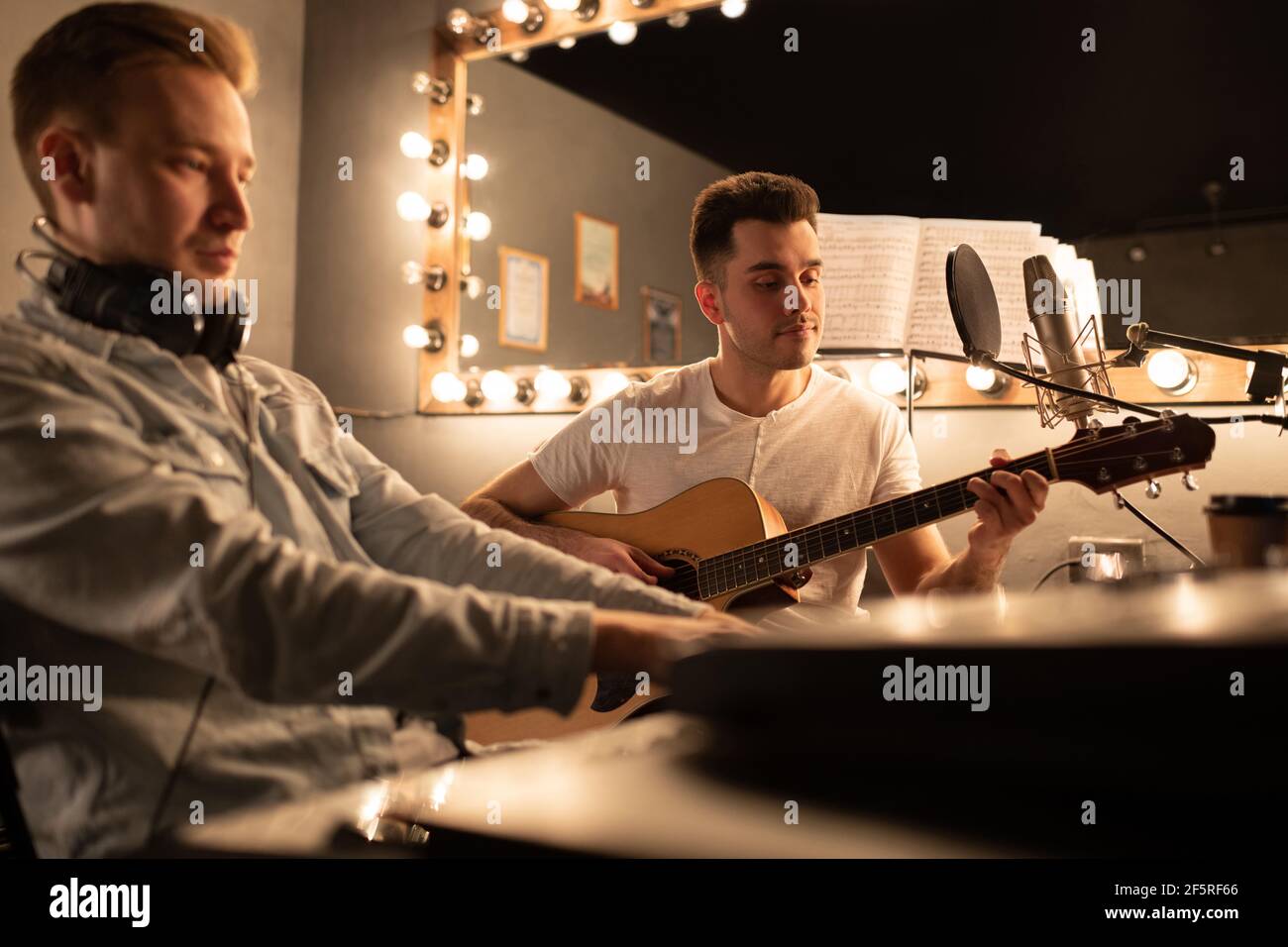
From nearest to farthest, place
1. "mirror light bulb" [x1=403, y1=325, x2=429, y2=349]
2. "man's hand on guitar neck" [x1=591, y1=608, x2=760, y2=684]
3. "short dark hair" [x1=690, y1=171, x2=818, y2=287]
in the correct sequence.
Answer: "man's hand on guitar neck" [x1=591, y1=608, x2=760, y2=684], "short dark hair" [x1=690, y1=171, x2=818, y2=287], "mirror light bulb" [x1=403, y1=325, x2=429, y2=349]

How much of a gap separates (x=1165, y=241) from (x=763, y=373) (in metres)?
0.82

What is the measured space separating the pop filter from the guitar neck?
20 cm

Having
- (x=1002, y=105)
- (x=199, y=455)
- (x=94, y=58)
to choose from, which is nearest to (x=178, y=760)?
(x=199, y=455)

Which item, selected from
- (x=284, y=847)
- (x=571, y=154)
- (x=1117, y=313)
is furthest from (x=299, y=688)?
(x=571, y=154)

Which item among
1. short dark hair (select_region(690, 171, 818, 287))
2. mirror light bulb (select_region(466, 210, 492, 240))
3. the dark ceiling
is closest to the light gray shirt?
short dark hair (select_region(690, 171, 818, 287))

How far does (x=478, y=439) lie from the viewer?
2.75m

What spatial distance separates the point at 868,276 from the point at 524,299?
3.72ft

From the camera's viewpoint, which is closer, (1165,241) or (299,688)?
(299,688)

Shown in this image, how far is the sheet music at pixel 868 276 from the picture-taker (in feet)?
6.28

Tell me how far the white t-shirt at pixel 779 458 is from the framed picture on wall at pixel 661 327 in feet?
1.51

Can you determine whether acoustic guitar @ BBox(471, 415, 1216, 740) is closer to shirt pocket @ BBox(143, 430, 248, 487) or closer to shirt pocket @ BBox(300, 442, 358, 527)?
shirt pocket @ BBox(300, 442, 358, 527)

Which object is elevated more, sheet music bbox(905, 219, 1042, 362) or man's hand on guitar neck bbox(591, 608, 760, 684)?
sheet music bbox(905, 219, 1042, 362)

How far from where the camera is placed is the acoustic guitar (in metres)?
1.43
